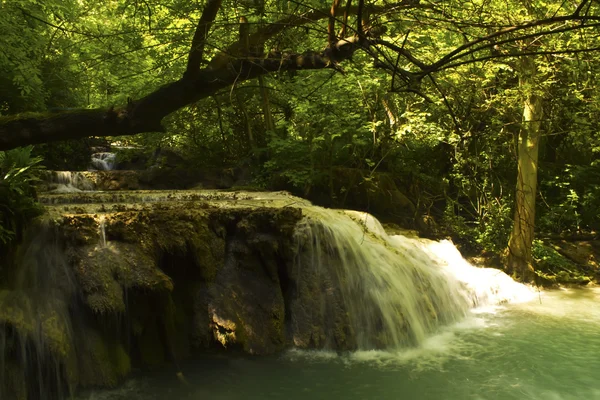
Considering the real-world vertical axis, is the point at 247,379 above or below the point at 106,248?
below

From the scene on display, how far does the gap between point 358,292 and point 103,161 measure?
11.8m

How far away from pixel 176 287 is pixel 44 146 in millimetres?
9706

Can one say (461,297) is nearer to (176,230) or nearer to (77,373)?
(176,230)

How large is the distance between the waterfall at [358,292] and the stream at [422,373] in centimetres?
30

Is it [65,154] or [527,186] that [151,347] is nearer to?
[527,186]

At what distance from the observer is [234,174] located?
1413cm

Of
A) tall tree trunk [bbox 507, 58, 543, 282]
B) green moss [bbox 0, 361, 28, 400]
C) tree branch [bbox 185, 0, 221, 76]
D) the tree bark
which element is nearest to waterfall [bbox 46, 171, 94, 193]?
green moss [bbox 0, 361, 28, 400]

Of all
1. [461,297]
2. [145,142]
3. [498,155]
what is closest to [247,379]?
[461,297]

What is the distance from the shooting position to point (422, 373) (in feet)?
19.6

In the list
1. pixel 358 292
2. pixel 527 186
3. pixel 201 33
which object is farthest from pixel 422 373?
pixel 527 186

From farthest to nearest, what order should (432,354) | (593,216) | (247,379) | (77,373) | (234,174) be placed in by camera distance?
(234,174), (593,216), (432,354), (247,379), (77,373)

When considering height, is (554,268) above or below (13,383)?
below

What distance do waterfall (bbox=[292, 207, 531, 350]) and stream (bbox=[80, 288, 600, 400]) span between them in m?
0.30

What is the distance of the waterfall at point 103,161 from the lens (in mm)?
15711
